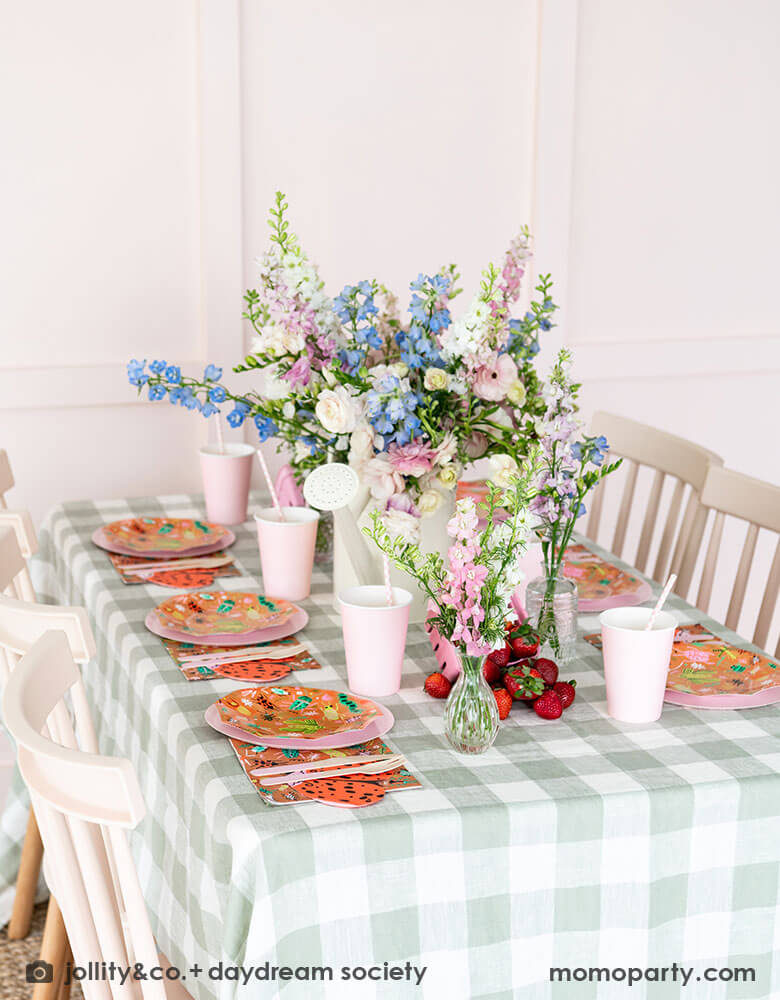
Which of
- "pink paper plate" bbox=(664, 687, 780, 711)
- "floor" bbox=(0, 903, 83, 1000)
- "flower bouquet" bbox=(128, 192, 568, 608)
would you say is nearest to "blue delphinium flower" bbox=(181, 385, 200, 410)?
"flower bouquet" bbox=(128, 192, 568, 608)

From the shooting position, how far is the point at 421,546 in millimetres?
1737

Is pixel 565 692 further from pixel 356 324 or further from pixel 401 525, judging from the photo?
pixel 356 324

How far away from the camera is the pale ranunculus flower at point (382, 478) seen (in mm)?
1604

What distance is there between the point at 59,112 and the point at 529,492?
1.57 meters

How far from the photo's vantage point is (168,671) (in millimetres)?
1532

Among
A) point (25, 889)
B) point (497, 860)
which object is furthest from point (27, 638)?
point (25, 889)

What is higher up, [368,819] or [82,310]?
[82,310]

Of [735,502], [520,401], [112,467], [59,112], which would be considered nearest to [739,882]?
[520,401]

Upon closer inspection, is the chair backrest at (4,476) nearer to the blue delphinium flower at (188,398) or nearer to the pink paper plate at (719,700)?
the blue delphinium flower at (188,398)

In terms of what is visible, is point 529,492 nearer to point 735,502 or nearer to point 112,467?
point 735,502

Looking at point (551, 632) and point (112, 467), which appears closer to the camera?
point (551, 632)

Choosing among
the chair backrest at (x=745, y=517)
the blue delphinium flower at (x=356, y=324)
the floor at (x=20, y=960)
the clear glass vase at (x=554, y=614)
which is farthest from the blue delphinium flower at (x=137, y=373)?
the floor at (x=20, y=960)

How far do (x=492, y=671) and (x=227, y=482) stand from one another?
0.86 meters

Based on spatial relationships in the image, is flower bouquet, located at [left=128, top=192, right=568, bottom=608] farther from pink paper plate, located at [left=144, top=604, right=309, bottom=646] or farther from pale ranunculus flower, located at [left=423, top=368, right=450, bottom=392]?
pink paper plate, located at [left=144, top=604, right=309, bottom=646]
